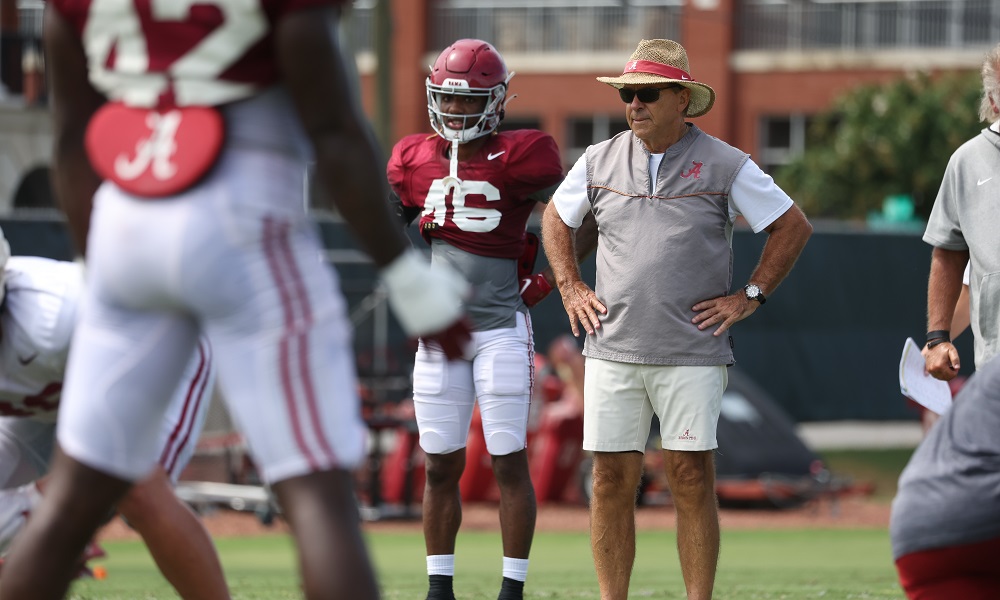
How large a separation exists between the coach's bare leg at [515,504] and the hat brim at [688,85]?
4.85ft

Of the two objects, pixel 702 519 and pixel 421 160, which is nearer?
pixel 702 519

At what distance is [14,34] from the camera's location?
874 inches

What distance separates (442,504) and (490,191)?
1.24 m

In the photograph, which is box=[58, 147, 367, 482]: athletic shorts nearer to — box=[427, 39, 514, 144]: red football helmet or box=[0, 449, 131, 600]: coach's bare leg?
box=[0, 449, 131, 600]: coach's bare leg

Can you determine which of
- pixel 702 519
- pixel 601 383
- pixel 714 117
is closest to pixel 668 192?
pixel 601 383

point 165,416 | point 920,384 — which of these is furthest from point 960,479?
point 165,416

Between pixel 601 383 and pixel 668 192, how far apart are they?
0.75m

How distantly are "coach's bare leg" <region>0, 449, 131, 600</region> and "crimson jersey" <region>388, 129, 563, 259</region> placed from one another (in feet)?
9.68

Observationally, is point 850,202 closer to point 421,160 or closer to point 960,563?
point 421,160

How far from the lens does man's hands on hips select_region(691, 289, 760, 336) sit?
5664mm

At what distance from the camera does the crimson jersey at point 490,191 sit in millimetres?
6113

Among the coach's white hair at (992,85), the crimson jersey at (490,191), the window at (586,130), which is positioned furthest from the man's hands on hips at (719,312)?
the window at (586,130)

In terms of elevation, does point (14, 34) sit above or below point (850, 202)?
above

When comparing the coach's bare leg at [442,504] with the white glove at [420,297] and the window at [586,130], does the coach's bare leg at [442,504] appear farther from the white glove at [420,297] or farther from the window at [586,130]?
the window at [586,130]
